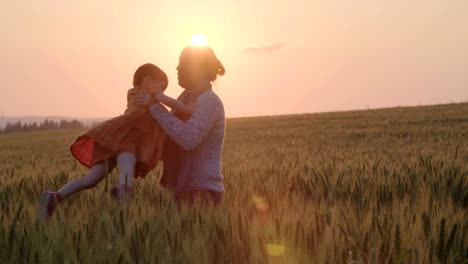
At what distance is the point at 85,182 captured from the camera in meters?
4.00

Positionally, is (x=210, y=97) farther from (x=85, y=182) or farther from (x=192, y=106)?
(x=85, y=182)

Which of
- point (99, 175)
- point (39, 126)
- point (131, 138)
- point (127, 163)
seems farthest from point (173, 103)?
point (39, 126)

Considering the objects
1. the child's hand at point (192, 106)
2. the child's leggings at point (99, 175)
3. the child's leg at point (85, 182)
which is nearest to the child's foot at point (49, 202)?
the child's leg at point (85, 182)

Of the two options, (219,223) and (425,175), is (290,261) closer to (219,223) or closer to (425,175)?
(219,223)

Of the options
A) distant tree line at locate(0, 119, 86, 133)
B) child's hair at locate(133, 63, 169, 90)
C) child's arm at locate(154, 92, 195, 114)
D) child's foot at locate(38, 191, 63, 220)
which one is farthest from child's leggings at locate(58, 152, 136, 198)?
distant tree line at locate(0, 119, 86, 133)

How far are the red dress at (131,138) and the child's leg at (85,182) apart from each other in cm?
6

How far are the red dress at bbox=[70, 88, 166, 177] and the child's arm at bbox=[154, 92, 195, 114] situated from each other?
14 centimetres

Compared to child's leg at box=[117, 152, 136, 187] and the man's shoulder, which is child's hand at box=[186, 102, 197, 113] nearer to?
the man's shoulder

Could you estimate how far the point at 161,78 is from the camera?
14.1 feet

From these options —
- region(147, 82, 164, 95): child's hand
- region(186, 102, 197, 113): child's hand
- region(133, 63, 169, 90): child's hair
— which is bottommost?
region(186, 102, 197, 113): child's hand

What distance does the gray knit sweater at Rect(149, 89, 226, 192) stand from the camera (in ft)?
13.0

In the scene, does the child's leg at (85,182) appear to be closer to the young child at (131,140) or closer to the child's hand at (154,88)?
the young child at (131,140)

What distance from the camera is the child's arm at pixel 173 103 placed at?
→ 4082 millimetres

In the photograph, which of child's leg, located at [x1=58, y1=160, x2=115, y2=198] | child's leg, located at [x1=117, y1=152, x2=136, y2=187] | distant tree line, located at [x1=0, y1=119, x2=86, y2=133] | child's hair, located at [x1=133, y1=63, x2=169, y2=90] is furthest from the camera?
distant tree line, located at [x1=0, y1=119, x2=86, y2=133]
